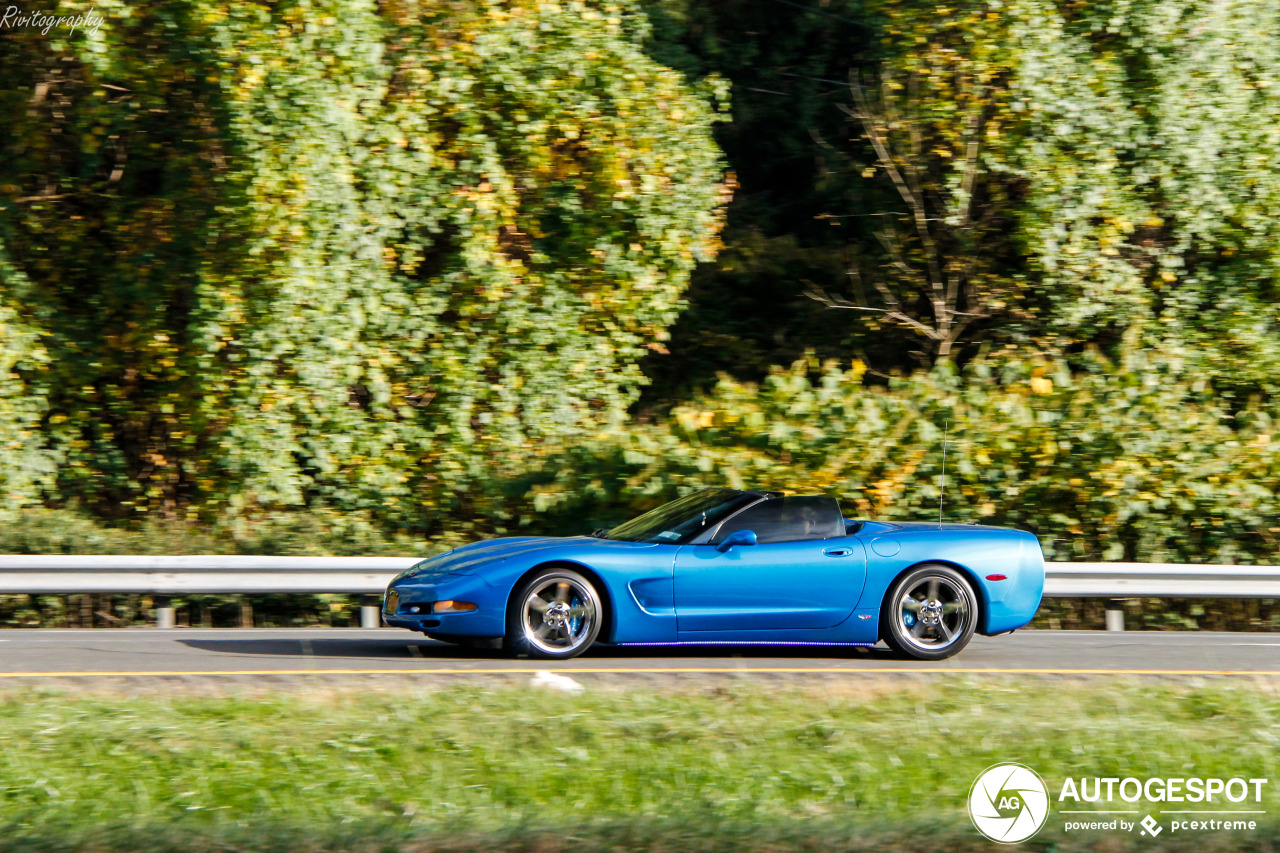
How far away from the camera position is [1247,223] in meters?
15.8

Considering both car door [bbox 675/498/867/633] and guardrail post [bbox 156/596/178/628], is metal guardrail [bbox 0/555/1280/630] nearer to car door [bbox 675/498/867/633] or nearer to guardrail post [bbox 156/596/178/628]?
guardrail post [bbox 156/596/178/628]

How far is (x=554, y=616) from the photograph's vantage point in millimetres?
8234

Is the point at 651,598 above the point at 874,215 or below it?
below

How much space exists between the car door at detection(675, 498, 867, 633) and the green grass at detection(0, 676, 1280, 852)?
103cm

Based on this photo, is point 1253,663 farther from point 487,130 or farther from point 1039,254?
point 487,130

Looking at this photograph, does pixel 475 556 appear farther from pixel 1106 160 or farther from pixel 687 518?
pixel 1106 160

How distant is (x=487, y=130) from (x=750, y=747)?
1075cm

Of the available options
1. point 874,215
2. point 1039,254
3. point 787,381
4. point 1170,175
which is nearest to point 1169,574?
point 787,381

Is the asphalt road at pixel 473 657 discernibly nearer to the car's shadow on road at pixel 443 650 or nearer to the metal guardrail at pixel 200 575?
the car's shadow on road at pixel 443 650

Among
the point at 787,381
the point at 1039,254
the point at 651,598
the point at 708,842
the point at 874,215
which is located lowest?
the point at 708,842

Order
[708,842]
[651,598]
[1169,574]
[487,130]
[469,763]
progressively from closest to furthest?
[708,842] → [469,763] → [651,598] → [1169,574] → [487,130]

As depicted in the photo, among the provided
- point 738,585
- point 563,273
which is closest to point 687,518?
point 738,585

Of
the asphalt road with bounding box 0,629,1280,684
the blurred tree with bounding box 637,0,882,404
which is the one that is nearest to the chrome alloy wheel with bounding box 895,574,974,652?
the asphalt road with bounding box 0,629,1280,684

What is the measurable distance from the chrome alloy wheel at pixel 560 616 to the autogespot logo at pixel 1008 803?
321 centimetres
